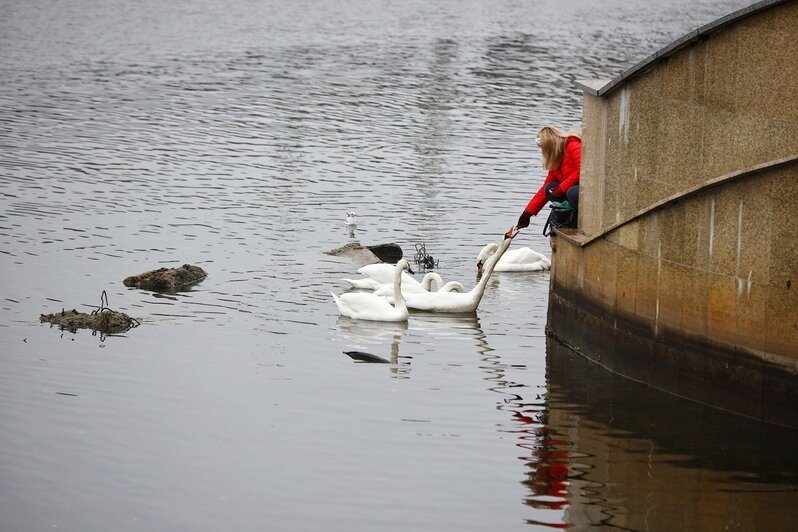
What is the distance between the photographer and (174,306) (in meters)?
18.4

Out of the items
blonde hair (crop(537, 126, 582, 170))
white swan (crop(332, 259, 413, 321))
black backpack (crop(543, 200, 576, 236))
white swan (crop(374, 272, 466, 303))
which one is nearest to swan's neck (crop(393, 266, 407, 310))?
white swan (crop(332, 259, 413, 321))

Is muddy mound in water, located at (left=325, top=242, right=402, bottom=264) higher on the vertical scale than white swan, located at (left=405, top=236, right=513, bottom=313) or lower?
higher

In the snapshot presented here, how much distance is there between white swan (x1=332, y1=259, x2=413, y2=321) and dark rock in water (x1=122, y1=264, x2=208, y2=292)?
2418 millimetres

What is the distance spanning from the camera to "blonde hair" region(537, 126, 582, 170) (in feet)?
56.3

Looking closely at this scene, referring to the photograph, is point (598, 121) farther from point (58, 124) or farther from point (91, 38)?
point (91, 38)

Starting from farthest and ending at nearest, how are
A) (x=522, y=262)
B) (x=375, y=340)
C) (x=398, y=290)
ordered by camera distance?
(x=522, y=262) → (x=398, y=290) → (x=375, y=340)

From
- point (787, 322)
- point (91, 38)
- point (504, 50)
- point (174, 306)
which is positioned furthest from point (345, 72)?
point (787, 322)

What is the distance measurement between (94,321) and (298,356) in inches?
106

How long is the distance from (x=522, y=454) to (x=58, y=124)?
2379 cm

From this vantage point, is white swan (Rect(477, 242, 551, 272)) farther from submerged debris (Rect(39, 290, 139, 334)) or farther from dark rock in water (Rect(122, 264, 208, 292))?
submerged debris (Rect(39, 290, 139, 334))

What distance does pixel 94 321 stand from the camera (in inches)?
674

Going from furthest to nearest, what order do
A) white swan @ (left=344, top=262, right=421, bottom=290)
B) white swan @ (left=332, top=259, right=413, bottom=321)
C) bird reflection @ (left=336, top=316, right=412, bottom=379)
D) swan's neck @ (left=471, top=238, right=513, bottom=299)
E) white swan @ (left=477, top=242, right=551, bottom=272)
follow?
white swan @ (left=477, top=242, right=551, bottom=272), white swan @ (left=344, top=262, right=421, bottom=290), swan's neck @ (left=471, top=238, right=513, bottom=299), white swan @ (left=332, top=259, right=413, bottom=321), bird reflection @ (left=336, top=316, right=412, bottom=379)

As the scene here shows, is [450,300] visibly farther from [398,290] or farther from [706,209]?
[706,209]

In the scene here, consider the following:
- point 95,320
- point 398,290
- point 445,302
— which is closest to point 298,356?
point 398,290
